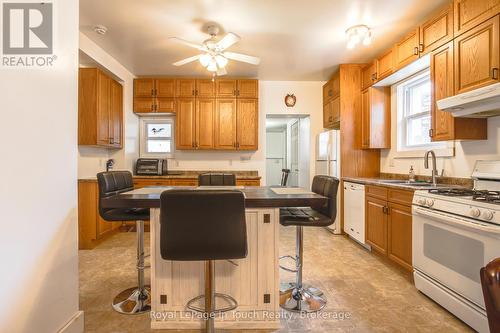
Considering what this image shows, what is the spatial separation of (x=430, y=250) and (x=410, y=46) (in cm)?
213

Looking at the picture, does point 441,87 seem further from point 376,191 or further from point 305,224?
point 305,224

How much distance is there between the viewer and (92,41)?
3.28 meters

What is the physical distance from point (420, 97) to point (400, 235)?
1839 mm

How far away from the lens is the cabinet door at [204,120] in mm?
4473

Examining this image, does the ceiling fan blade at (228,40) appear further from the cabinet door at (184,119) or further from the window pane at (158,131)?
the window pane at (158,131)

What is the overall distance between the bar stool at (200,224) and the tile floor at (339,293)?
838mm

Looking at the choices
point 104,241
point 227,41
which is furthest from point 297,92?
point 104,241

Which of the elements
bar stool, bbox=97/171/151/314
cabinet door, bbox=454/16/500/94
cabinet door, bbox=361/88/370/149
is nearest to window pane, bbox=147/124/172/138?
bar stool, bbox=97/171/151/314

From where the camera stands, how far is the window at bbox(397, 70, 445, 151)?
3168mm

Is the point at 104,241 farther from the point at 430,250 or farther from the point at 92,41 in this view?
the point at 430,250

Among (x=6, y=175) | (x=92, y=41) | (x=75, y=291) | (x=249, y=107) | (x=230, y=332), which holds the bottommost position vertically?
(x=230, y=332)

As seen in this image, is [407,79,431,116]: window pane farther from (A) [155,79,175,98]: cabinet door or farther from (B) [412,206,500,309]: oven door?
(A) [155,79,175,98]: cabinet door

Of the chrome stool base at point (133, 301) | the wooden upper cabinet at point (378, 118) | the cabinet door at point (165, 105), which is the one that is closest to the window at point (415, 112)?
the wooden upper cabinet at point (378, 118)

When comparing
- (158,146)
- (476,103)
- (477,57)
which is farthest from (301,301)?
(158,146)
